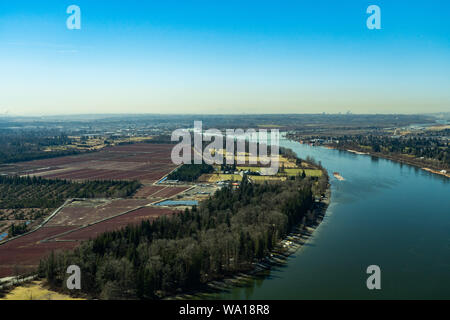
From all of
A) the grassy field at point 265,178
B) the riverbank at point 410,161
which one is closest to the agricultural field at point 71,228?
the grassy field at point 265,178

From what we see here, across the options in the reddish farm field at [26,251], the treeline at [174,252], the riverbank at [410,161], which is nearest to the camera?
the treeline at [174,252]

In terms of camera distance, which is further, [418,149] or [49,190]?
[418,149]

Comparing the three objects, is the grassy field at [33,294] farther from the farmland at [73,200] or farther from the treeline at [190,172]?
the treeline at [190,172]

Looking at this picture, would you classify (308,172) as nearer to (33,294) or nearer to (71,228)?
(71,228)

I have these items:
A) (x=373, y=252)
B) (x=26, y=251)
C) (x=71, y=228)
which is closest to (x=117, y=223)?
(x=71, y=228)

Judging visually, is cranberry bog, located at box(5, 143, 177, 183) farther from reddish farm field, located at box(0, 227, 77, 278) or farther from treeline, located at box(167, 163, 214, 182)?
reddish farm field, located at box(0, 227, 77, 278)

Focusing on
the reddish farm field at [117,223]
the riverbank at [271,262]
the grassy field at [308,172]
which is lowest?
the riverbank at [271,262]

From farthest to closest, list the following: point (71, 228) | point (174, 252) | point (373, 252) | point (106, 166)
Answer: point (106, 166) < point (71, 228) < point (373, 252) < point (174, 252)
